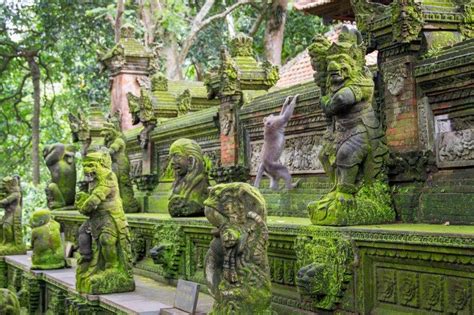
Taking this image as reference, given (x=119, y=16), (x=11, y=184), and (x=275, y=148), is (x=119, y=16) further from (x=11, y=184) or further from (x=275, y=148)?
(x=275, y=148)

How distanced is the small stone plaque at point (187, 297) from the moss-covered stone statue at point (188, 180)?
2.66 metres

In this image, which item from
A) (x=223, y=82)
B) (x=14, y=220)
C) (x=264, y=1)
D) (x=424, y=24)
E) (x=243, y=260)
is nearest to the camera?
(x=243, y=260)

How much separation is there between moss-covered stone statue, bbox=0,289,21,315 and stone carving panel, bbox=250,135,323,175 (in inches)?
155

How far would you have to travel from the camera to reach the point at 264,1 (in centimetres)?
1964

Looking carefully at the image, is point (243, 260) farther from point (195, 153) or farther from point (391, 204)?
point (195, 153)

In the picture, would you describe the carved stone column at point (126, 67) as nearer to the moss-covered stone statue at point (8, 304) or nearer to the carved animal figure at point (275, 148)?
the moss-covered stone statue at point (8, 304)

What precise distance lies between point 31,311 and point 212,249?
652cm

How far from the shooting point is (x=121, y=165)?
42.7ft

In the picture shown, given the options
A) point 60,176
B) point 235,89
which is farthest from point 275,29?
point 235,89

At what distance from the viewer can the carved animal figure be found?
863 cm

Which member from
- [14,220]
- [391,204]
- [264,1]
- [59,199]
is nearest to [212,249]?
[391,204]

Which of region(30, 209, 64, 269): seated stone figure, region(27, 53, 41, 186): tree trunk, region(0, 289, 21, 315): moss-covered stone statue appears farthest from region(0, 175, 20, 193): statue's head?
region(27, 53, 41, 186): tree trunk

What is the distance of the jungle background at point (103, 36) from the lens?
61.0ft

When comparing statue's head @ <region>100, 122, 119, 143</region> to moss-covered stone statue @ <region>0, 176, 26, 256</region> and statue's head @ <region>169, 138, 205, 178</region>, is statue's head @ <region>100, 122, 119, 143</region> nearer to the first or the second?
moss-covered stone statue @ <region>0, 176, 26, 256</region>
